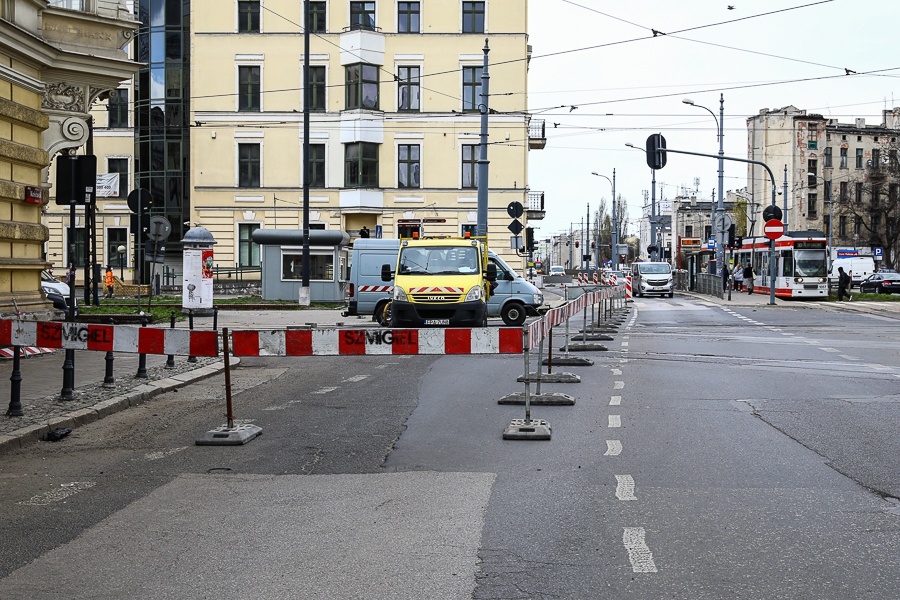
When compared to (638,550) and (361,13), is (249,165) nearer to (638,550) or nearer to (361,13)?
A: (361,13)

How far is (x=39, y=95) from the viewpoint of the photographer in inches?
709

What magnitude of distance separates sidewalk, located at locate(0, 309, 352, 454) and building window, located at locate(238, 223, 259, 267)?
33.9 m

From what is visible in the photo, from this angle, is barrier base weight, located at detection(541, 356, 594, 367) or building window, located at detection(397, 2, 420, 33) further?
building window, located at detection(397, 2, 420, 33)

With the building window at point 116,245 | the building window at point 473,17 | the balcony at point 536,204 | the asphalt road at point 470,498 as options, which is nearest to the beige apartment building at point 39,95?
the asphalt road at point 470,498

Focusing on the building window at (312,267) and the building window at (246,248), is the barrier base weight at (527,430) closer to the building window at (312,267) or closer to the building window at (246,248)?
the building window at (312,267)

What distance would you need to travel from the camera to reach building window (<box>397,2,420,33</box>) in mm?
51531

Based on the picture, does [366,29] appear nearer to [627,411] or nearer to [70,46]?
[70,46]

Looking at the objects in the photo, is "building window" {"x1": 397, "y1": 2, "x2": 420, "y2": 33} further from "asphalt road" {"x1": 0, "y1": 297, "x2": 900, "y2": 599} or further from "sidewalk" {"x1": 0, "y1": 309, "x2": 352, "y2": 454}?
"asphalt road" {"x1": 0, "y1": 297, "x2": 900, "y2": 599}

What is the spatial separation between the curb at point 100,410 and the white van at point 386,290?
11077 millimetres

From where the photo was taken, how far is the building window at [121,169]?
56.2m

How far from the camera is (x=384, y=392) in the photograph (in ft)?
44.1

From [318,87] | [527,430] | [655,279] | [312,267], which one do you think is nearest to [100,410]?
[527,430]

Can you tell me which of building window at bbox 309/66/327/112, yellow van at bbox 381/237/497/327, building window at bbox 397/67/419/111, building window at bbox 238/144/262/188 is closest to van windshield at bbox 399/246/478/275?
yellow van at bbox 381/237/497/327

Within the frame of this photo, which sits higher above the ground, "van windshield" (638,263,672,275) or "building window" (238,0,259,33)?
"building window" (238,0,259,33)
